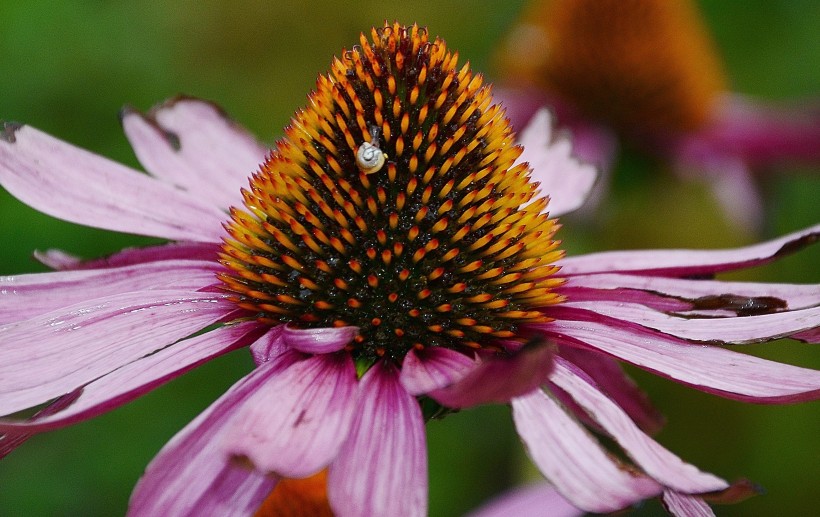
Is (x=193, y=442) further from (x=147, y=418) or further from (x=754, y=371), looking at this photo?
(x=147, y=418)

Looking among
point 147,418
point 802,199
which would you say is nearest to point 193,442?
point 147,418

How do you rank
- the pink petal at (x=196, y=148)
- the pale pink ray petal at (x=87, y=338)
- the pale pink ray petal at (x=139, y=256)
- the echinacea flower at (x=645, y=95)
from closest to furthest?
the pale pink ray petal at (x=87, y=338) → the pale pink ray petal at (x=139, y=256) → the pink petal at (x=196, y=148) → the echinacea flower at (x=645, y=95)

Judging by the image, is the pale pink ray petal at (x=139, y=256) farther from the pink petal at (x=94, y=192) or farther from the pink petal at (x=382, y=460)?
the pink petal at (x=382, y=460)

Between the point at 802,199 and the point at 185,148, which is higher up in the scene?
the point at 185,148

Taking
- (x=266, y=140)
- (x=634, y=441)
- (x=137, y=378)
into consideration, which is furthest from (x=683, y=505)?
(x=266, y=140)

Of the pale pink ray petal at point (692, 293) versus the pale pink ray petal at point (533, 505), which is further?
the pale pink ray petal at point (533, 505)

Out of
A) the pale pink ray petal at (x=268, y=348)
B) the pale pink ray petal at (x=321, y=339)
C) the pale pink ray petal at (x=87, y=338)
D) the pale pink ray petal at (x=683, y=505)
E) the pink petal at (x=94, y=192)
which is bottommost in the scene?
the pale pink ray petal at (x=683, y=505)

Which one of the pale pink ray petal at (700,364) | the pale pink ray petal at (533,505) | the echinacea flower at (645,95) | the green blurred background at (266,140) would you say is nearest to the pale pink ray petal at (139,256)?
the pale pink ray petal at (700,364)
